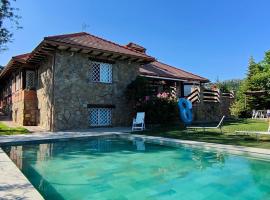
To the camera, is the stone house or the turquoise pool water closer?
the turquoise pool water

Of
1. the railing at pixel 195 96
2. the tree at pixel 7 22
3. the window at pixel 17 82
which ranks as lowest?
the railing at pixel 195 96

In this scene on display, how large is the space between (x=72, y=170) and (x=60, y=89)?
923 cm

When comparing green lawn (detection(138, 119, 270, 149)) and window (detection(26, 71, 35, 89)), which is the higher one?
window (detection(26, 71, 35, 89))

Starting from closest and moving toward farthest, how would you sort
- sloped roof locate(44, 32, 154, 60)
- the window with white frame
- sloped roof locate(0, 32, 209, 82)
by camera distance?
1. sloped roof locate(0, 32, 209, 82)
2. sloped roof locate(44, 32, 154, 60)
3. the window with white frame

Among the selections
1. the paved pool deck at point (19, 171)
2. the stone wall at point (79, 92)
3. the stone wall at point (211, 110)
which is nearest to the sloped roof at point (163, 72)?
the stone wall at point (211, 110)

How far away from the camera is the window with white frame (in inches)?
830

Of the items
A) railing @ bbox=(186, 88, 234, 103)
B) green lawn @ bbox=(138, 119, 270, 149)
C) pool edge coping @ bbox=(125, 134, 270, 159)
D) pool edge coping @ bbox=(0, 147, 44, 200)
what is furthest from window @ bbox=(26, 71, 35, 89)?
pool edge coping @ bbox=(0, 147, 44, 200)

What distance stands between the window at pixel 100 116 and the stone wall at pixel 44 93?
2.48 metres

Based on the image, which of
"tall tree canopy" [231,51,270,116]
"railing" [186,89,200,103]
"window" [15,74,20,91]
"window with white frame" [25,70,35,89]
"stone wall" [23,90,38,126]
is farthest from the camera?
"tall tree canopy" [231,51,270,116]

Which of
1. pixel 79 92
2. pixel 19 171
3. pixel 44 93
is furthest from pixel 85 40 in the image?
pixel 19 171

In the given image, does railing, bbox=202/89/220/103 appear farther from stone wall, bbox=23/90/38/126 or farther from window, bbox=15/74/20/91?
window, bbox=15/74/20/91

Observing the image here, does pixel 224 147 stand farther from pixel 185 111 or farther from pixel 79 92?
pixel 79 92

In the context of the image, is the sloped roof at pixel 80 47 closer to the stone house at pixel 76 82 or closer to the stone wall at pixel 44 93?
the stone house at pixel 76 82

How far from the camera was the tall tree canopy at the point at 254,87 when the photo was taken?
82.1 feet
